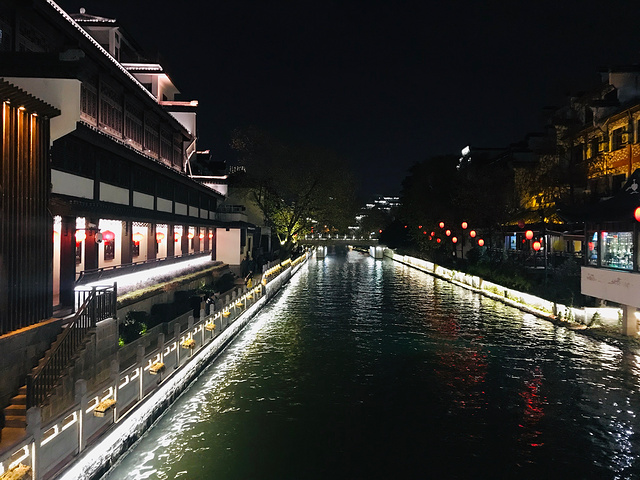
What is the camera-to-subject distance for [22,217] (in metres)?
10.7

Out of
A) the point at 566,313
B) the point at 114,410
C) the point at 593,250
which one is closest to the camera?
the point at 114,410

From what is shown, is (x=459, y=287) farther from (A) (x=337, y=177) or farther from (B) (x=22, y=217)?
(B) (x=22, y=217)

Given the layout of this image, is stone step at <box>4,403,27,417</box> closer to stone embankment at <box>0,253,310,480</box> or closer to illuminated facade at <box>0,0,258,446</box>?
illuminated facade at <box>0,0,258,446</box>

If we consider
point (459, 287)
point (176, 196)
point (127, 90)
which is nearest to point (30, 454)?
point (127, 90)

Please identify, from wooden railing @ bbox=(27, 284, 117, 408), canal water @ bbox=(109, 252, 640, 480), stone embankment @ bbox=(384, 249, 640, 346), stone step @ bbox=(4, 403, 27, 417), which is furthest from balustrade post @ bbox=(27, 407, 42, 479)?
stone embankment @ bbox=(384, 249, 640, 346)

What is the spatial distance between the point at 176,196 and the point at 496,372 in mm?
21046

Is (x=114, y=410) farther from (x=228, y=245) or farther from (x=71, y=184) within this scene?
(x=228, y=245)

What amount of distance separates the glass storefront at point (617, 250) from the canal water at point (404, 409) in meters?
3.17

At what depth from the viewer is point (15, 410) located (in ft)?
31.1

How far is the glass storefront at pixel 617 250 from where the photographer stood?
18375 millimetres

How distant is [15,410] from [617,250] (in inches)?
792

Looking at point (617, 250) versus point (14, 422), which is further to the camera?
point (617, 250)

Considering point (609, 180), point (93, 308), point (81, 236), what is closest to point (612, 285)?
point (609, 180)

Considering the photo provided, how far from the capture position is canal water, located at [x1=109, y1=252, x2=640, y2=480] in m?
9.31
